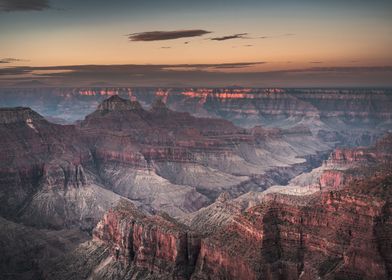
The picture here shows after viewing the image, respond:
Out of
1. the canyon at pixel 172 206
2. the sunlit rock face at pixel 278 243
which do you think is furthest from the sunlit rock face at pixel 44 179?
the sunlit rock face at pixel 278 243

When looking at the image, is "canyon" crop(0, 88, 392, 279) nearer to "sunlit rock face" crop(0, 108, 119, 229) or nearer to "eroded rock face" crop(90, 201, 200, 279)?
"eroded rock face" crop(90, 201, 200, 279)

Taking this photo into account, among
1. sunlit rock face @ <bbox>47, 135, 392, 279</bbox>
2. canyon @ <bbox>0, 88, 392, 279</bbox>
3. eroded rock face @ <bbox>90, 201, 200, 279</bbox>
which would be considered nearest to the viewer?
sunlit rock face @ <bbox>47, 135, 392, 279</bbox>

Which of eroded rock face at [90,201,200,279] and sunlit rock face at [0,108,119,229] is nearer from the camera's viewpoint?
eroded rock face at [90,201,200,279]

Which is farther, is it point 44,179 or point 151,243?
point 44,179

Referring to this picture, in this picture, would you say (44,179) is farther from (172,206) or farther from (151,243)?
(151,243)

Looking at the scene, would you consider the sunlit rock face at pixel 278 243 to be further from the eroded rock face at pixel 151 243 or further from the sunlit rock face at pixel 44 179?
the sunlit rock face at pixel 44 179

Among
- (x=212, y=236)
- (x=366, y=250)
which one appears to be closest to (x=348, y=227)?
(x=366, y=250)

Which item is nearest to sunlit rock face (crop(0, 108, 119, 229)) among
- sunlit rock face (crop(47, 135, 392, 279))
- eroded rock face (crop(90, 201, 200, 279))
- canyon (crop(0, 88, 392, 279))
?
canyon (crop(0, 88, 392, 279))

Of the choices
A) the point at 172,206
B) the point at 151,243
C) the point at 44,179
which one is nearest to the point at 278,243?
the point at 151,243
